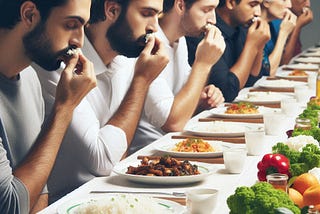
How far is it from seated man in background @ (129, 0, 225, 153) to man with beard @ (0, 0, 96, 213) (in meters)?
0.89

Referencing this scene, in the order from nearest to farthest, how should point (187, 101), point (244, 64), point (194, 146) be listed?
1. point (194, 146)
2. point (187, 101)
3. point (244, 64)

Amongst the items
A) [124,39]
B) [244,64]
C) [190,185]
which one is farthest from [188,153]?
[244,64]

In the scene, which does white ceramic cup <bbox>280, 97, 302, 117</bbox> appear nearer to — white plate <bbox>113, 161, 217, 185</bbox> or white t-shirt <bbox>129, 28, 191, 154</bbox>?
white t-shirt <bbox>129, 28, 191, 154</bbox>

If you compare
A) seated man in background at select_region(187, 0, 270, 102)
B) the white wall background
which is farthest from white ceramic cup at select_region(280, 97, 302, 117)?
the white wall background

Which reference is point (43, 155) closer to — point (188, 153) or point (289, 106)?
point (188, 153)

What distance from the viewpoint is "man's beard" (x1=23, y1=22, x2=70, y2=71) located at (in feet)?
7.75

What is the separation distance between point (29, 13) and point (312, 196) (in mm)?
1081

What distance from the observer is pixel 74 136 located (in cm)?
266

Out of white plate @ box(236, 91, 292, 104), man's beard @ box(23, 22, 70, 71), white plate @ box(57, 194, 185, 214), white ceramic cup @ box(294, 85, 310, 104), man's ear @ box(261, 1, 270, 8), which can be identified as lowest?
white plate @ box(236, 91, 292, 104)

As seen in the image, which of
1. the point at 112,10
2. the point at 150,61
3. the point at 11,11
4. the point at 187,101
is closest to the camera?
the point at 11,11

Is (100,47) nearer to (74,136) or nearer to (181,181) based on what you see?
(74,136)

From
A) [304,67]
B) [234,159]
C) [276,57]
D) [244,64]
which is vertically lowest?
[304,67]

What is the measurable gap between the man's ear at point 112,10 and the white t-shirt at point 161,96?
37cm

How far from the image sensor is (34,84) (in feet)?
8.23
